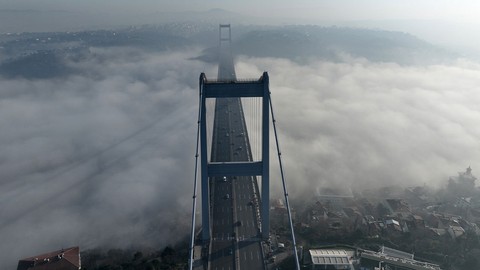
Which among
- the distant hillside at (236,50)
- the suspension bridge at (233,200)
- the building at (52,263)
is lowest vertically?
the building at (52,263)

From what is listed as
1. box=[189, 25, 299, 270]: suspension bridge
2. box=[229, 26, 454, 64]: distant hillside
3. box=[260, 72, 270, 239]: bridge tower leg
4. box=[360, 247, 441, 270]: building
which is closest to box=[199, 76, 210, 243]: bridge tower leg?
box=[189, 25, 299, 270]: suspension bridge

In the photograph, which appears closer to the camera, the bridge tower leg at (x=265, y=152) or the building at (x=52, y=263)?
the bridge tower leg at (x=265, y=152)

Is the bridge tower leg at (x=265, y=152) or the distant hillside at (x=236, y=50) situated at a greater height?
the distant hillside at (x=236, y=50)

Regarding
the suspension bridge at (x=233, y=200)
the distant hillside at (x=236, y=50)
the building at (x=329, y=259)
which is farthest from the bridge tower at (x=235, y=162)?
the distant hillside at (x=236, y=50)

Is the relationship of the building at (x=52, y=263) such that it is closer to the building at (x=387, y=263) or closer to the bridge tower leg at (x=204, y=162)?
the bridge tower leg at (x=204, y=162)

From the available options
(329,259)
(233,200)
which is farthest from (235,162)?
(329,259)

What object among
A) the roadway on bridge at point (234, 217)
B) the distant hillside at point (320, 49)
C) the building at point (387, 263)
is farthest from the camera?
the distant hillside at point (320, 49)

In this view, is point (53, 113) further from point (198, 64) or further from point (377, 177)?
point (377, 177)

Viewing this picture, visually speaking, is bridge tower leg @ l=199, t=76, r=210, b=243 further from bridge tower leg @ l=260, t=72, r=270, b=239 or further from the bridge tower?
bridge tower leg @ l=260, t=72, r=270, b=239

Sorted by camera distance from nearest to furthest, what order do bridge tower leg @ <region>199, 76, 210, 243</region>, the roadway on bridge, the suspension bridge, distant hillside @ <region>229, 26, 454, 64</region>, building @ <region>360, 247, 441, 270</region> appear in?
the suspension bridge, bridge tower leg @ <region>199, 76, 210, 243</region>, the roadway on bridge, building @ <region>360, 247, 441, 270</region>, distant hillside @ <region>229, 26, 454, 64</region>
